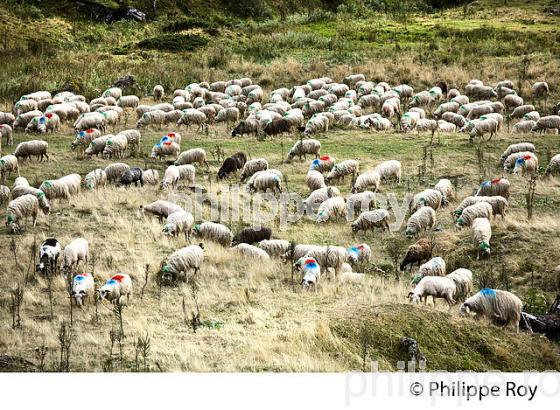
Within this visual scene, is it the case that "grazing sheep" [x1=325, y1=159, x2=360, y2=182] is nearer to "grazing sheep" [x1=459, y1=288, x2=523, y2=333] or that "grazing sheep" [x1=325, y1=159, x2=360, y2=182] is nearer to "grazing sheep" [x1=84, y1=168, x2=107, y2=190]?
"grazing sheep" [x1=84, y1=168, x2=107, y2=190]

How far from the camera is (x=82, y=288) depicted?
10.2 m

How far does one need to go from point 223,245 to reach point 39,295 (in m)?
3.69

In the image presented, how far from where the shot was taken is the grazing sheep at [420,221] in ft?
44.5

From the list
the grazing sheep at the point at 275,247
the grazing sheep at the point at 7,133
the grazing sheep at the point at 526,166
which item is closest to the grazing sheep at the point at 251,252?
the grazing sheep at the point at 275,247

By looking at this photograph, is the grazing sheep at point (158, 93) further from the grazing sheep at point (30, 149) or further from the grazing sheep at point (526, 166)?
the grazing sheep at point (526, 166)

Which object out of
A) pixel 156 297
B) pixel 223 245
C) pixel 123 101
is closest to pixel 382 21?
pixel 123 101

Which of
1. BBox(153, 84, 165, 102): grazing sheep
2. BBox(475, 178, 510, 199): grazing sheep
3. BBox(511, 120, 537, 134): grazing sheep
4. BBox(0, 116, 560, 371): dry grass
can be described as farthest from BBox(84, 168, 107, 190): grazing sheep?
BBox(511, 120, 537, 134): grazing sheep

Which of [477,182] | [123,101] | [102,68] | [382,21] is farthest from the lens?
[382,21]

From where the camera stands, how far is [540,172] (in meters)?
17.1

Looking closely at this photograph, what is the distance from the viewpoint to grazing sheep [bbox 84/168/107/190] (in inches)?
622

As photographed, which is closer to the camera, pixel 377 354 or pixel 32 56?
pixel 377 354

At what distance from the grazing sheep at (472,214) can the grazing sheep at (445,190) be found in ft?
4.39

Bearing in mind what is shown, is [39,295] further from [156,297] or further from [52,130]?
[52,130]

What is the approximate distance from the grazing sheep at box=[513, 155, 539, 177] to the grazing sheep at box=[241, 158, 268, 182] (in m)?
6.01
